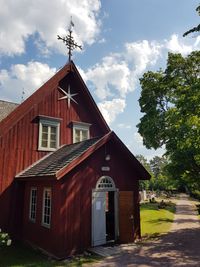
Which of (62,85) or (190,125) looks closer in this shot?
(190,125)

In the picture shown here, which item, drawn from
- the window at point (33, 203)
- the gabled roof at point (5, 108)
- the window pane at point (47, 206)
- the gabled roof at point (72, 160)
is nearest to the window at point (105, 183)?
the gabled roof at point (72, 160)

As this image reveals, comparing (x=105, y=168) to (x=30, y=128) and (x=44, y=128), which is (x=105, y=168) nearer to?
(x=44, y=128)

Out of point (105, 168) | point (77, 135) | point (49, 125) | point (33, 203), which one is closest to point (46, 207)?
point (33, 203)

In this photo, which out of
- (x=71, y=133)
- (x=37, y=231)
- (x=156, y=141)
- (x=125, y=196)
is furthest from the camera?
(x=156, y=141)

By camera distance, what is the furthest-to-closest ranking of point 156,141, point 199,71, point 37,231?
point 156,141, point 199,71, point 37,231

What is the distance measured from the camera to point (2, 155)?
13.6 meters

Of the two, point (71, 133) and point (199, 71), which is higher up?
point (199, 71)

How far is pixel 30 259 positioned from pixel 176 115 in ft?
38.0

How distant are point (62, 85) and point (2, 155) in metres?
6.27

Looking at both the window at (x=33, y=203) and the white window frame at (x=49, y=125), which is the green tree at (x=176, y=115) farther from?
the window at (x=33, y=203)

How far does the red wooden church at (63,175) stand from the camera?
10898 mm

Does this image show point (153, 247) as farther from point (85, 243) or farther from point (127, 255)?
point (85, 243)

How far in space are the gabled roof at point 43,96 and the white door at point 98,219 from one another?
6.25 metres

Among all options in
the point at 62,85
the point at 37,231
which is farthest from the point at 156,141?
the point at 37,231
